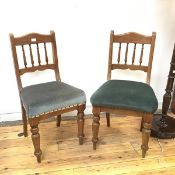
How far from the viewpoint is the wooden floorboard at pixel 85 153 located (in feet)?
6.02

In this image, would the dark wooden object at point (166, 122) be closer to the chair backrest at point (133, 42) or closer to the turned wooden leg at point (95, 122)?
the chair backrest at point (133, 42)

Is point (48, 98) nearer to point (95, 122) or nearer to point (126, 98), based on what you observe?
point (95, 122)

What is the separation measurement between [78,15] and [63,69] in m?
0.52

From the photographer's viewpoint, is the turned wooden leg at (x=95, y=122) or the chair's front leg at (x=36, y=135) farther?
the turned wooden leg at (x=95, y=122)

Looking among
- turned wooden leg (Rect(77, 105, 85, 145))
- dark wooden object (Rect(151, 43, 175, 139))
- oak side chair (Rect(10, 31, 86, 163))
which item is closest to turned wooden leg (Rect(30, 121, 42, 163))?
oak side chair (Rect(10, 31, 86, 163))

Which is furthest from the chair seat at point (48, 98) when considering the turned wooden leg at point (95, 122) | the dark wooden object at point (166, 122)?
the dark wooden object at point (166, 122)

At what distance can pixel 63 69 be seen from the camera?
2.30 m

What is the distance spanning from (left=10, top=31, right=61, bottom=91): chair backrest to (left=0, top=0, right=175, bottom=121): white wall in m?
0.12

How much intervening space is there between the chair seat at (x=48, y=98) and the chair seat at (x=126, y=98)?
15 centimetres

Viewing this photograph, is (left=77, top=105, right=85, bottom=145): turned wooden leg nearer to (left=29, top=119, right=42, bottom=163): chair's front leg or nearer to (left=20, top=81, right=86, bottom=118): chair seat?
(left=20, top=81, right=86, bottom=118): chair seat

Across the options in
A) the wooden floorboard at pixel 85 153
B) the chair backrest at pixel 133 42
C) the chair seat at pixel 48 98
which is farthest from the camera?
the chair backrest at pixel 133 42

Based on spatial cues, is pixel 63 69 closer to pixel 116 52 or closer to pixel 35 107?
pixel 116 52

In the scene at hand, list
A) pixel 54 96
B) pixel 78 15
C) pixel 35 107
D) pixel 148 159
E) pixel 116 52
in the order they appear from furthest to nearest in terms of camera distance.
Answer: pixel 116 52 < pixel 78 15 < pixel 148 159 < pixel 54 96 < pixel 35 107

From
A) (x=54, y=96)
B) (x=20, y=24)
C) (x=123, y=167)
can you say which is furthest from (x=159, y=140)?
(x=20, y=24)
